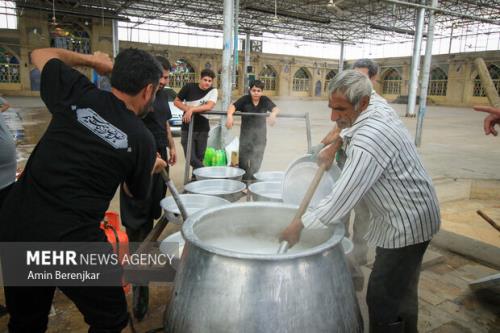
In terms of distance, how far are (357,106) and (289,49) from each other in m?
39.4

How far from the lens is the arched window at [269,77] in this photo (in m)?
37.5

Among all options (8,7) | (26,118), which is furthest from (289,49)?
(26,118)

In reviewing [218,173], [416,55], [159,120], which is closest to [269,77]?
[416,55]

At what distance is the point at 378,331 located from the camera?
5.72 ft

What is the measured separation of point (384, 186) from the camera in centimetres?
155

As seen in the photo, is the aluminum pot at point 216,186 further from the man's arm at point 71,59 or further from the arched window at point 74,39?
the arched window at point 74,39

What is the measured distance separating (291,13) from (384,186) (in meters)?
19.9

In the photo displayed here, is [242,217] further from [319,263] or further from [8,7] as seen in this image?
[8,7]

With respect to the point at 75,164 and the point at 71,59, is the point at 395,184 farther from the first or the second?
the point at 71,59

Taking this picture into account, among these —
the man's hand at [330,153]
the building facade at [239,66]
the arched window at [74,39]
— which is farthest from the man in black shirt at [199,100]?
the arched window at [74,39]

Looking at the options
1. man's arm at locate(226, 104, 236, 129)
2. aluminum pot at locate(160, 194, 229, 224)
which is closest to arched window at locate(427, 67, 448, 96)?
man's arm at locate(226, 104, 236, 129)

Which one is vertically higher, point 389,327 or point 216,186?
point 216,186

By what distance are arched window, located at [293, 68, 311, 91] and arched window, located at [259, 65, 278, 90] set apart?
276 centimetres

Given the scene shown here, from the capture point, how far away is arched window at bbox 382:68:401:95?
128ft
